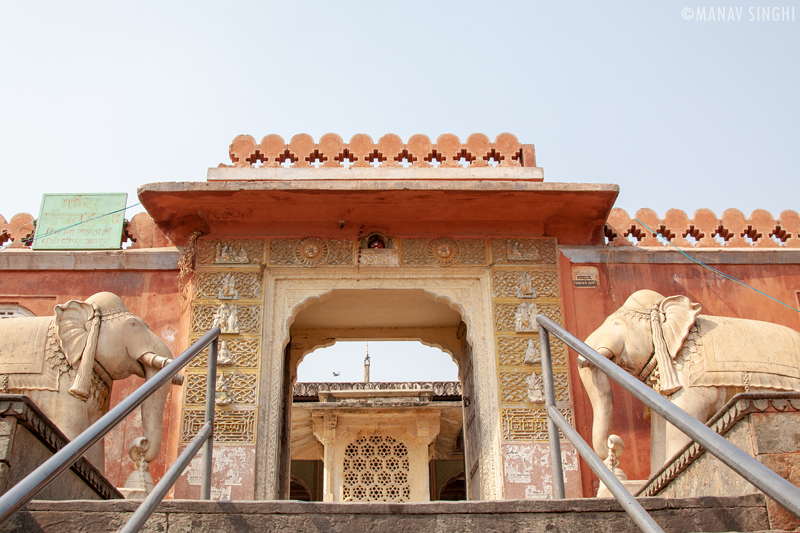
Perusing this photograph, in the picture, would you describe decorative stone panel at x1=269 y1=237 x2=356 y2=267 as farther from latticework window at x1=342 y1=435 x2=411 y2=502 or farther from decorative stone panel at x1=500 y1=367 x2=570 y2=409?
latticework window at x1=342 y1=435 x2=411 y2=502

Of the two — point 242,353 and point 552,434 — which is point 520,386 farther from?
point 552,434

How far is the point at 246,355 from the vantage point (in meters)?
8.04

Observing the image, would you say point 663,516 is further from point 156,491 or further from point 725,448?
point 156,491

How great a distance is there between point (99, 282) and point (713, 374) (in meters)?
6.01

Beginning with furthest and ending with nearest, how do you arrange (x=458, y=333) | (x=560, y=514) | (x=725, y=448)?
(x=458, y=333)
(x=560, y=514)
(x=725, y=448)

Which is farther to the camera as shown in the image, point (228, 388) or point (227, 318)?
point (227, 318)

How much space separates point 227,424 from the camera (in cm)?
777

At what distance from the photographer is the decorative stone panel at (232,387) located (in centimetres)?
786

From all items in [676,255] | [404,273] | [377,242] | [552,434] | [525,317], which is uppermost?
[377,242]

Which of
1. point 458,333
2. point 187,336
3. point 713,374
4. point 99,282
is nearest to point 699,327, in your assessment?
point 713,374

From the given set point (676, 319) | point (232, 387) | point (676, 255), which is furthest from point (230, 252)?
point (676, 255)

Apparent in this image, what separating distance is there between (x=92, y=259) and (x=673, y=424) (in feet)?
24.2

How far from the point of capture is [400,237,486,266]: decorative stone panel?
856 cm

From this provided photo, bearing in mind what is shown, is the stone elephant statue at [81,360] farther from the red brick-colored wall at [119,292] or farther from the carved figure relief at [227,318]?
the red brick-colored wall at [119,292]
